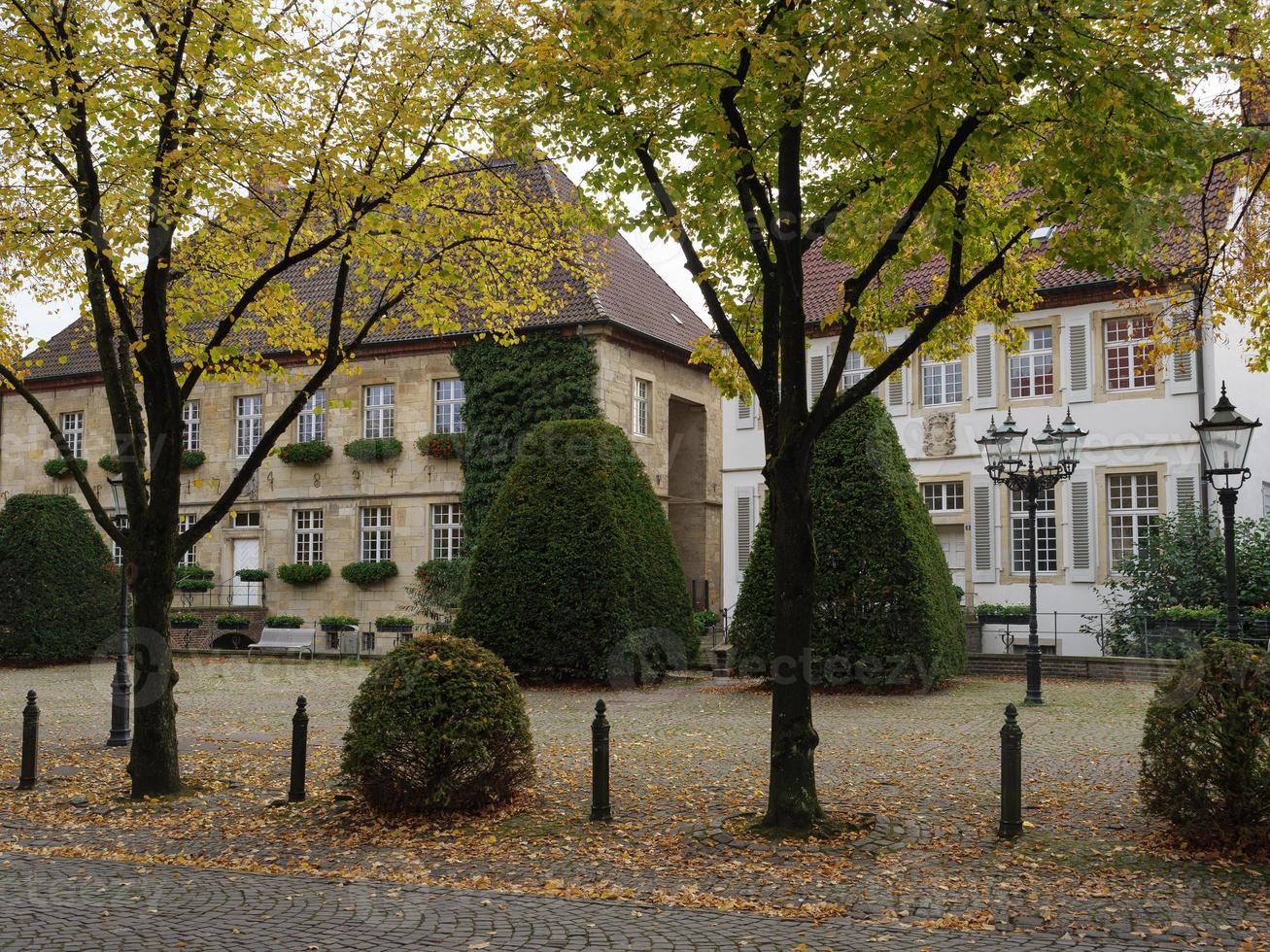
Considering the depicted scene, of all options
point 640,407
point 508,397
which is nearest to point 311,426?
point 508,397

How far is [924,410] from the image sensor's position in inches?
998

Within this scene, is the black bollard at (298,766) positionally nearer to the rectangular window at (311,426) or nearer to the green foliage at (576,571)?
the green foliage at (576,571)

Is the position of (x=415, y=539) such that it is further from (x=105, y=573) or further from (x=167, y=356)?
(x=167, y=356)

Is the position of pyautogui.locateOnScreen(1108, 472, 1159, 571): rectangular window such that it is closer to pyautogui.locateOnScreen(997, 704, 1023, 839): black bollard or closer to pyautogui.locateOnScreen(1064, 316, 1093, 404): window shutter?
pyautogui.locateOnScreen(1064, 316, 1093, 404): window shutter

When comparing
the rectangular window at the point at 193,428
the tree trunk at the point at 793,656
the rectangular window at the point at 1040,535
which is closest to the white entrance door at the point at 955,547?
the rectangular window at the point at 1040,535

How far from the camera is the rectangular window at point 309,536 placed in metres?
30.8

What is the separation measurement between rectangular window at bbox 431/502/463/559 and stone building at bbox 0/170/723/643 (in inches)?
1.3

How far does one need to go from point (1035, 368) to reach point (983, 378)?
1.00 m

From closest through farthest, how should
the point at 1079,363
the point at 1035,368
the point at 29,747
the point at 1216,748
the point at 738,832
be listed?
1. the point at 1216,748
2. the point at 738,832
3. the point at 29,747
4. the point at 1079,363
5. the point at 1035,368

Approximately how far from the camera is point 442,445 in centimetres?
2908

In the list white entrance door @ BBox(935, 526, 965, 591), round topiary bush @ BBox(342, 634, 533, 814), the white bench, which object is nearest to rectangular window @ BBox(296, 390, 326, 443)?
the white bench

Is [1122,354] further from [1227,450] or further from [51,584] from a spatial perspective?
[51,584]

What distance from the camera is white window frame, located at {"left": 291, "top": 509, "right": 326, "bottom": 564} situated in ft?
101

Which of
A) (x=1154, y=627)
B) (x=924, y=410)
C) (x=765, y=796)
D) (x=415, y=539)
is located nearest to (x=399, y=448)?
(x=415, y=539)
